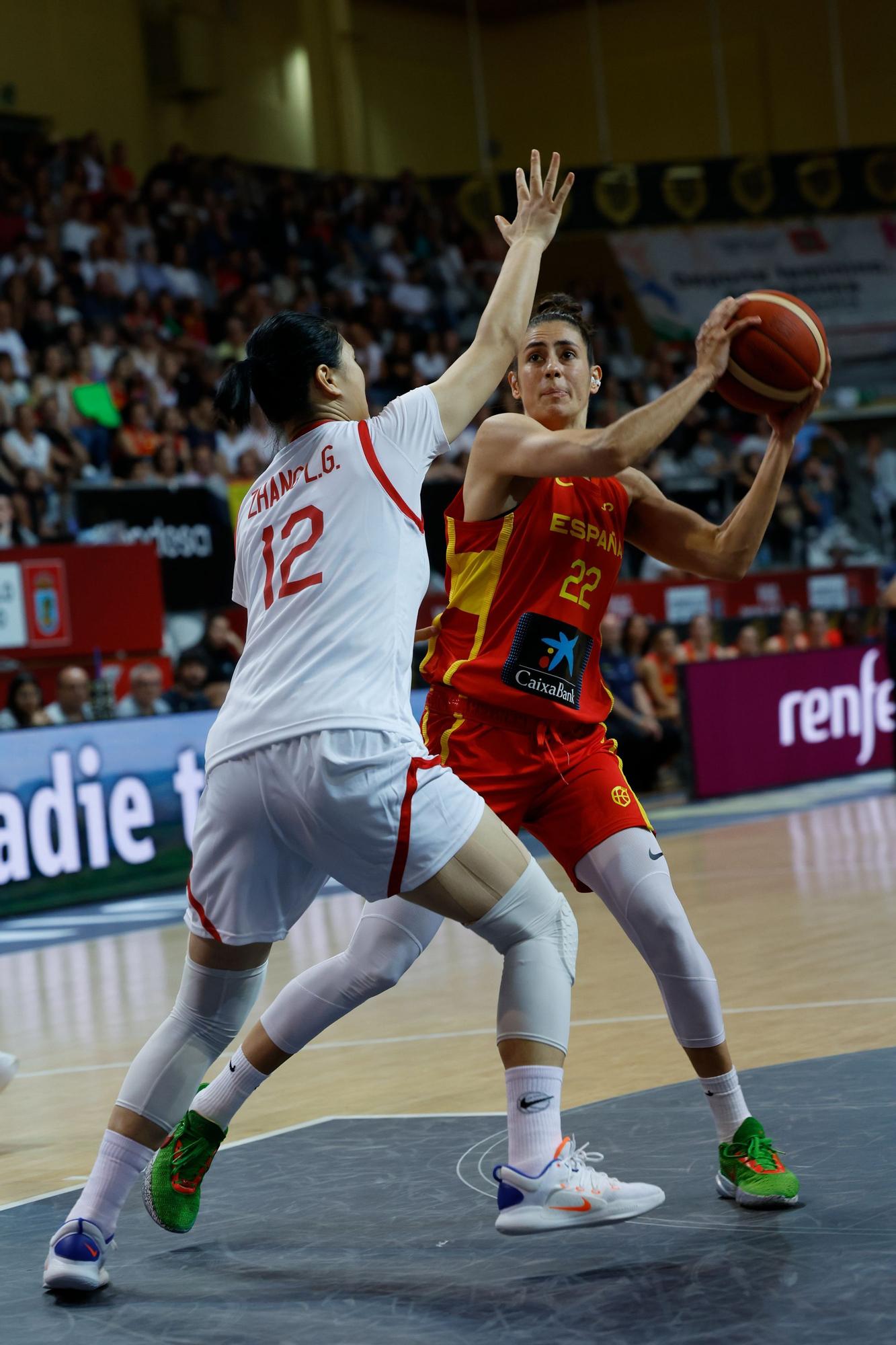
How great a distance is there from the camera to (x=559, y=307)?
13.8ft

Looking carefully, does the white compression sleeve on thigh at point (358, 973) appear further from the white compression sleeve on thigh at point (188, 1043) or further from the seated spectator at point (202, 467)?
the seated spectator at point (202, 467)

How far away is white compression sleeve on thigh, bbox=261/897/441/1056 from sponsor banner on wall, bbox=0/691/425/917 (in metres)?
5.97

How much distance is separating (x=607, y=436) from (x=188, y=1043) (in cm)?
147

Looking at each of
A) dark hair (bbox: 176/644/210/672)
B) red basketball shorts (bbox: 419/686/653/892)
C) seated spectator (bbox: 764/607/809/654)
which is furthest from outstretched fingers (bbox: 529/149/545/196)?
seated spectator (bbox: 764/607/809/654)

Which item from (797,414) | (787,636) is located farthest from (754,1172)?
(787,636)

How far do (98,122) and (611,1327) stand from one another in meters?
20.6

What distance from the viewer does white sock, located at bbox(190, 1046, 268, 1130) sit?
12.1 feet

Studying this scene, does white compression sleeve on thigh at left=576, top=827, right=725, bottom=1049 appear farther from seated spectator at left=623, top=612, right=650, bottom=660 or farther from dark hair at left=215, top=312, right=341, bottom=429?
seated spectator at left=623, top=612, right=650, bottom=660

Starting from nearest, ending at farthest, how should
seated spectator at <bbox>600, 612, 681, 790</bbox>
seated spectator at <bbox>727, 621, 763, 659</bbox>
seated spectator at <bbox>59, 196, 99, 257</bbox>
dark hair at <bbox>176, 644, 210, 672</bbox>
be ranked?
1. dark hair at <bbox>176, 644, 210, 672</bbox>
2. seated spectator at <bbox>600, 612, 681, 790</bbox>
3. seated spectator at <bbox>727, 621, 763, 659</bbox>
4. seated spectator at <bbox>59, 196, 99, 257</bbox>

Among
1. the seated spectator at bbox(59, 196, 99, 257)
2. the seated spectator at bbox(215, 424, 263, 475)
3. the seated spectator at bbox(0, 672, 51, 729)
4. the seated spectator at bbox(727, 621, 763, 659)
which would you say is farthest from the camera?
the seated spectator at bbox(59, 196, 99, 257)

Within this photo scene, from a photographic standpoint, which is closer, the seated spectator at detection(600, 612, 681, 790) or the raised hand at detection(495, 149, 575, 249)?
the raised hand at detection(495, 149, 575, 249)

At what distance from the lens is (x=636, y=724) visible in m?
13.6

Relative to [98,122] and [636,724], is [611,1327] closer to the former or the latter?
[636,724]

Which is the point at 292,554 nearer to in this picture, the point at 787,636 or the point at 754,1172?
the point at 754,1172
